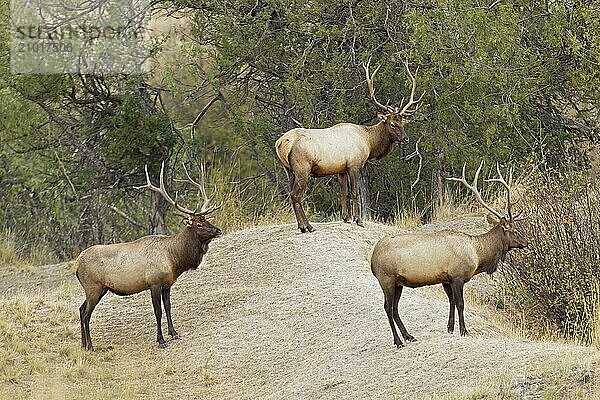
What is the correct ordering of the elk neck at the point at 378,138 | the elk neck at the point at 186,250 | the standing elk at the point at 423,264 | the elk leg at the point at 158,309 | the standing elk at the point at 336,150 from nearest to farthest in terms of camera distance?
the standing elk at the point at 423,264 < the elk leg at the point at 158,309 < the elk neck at the point at 186,250 < the standing elk at the point at 336,150 < the elk neck at the point at 378,138

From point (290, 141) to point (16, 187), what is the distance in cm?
1280

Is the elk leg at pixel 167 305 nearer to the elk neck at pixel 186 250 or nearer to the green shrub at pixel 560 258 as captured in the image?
the elk neck at pixel 186 250

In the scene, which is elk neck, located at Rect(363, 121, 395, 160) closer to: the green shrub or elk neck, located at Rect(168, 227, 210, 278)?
the green shrub

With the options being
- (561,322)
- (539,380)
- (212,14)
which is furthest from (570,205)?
(212,14)

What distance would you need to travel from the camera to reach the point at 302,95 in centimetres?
2170

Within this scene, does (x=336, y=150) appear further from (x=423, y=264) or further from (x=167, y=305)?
(x=423, y=264)

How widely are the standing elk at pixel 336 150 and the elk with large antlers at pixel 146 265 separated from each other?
81.4 inches

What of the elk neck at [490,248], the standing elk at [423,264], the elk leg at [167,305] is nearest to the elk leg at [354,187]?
the elk leg at [167,305]

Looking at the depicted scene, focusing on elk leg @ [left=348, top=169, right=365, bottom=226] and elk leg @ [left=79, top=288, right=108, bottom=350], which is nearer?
elk leg @ [left=79, top=288, right=108, bottom=350]

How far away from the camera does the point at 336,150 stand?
16.8 m

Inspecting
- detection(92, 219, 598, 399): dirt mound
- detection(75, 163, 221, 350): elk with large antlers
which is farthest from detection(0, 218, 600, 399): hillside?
detection(75, 163, 221, 350): elk with large antlers

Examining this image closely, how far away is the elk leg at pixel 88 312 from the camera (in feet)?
47.3

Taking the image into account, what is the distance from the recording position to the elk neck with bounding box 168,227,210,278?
1461 cm

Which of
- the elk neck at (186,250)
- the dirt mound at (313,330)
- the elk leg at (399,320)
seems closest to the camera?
the dirt mound at (313,330)
